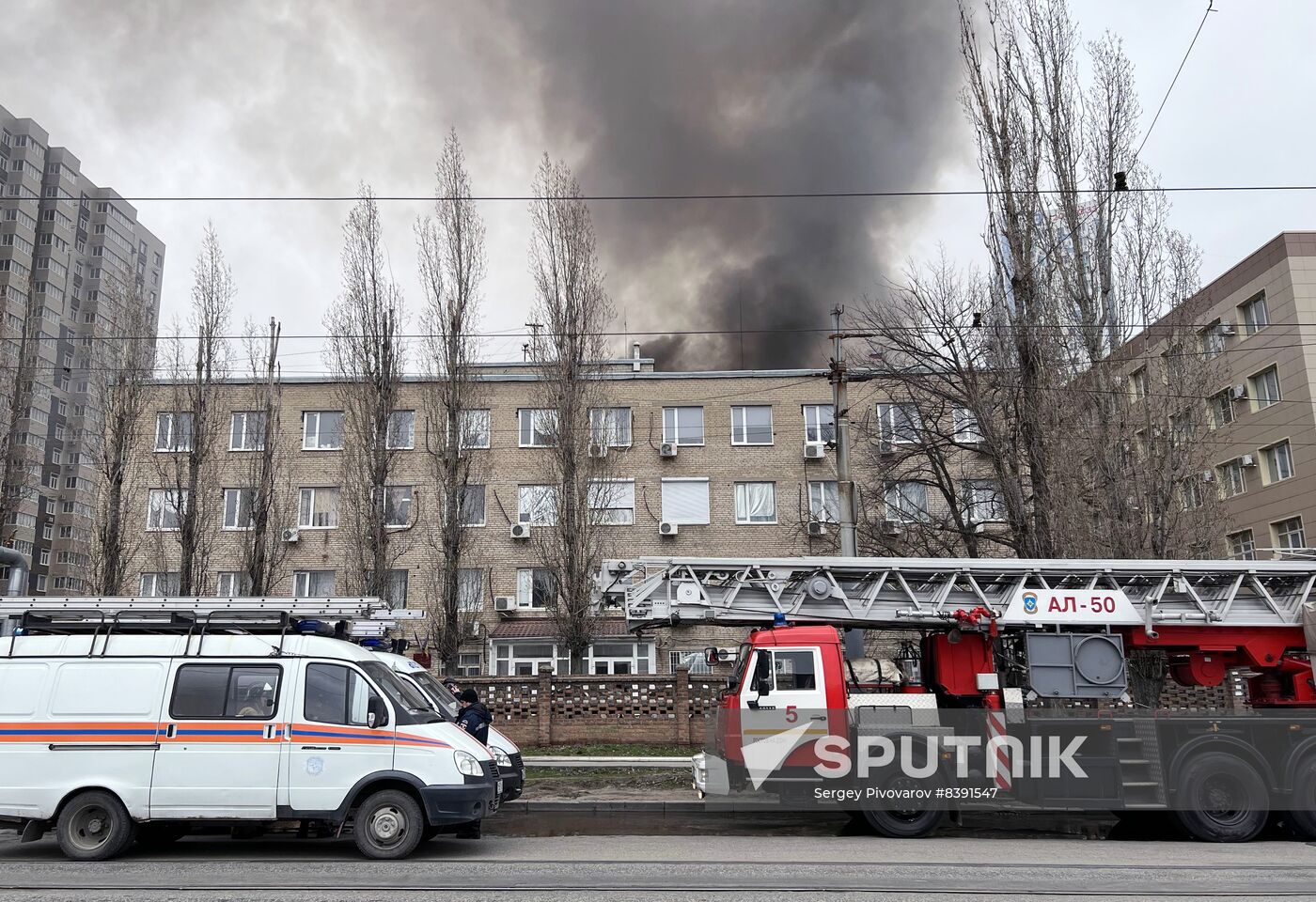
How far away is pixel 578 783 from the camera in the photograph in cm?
1673

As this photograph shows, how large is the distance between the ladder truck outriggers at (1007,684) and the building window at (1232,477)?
89.0ft

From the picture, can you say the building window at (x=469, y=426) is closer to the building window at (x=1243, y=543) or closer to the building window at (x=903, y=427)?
the building window at (x=903, y=427)

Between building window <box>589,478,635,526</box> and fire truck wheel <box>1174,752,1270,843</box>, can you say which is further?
building window <box>589,478,635,526</box>

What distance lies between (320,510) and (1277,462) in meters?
34.1

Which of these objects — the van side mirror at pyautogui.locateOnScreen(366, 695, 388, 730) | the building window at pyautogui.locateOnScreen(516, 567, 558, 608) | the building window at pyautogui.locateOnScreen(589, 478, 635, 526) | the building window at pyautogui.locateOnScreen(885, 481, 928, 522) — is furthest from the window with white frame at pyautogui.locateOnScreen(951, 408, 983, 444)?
the van side mirror at pyautogui.locateOnScreen(366, 695, 388, 730)

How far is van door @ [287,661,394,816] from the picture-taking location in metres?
9.96

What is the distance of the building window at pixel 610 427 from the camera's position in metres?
29.9

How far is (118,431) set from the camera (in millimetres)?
29391

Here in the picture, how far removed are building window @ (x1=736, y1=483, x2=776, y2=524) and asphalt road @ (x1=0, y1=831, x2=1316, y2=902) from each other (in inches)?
877

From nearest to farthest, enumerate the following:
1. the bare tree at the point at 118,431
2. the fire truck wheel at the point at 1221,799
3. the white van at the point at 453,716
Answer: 1. the fire truck wheel at the point at 1221,799
2. the white van at the point at 453,716
3. the bare tree at the point at 118,431

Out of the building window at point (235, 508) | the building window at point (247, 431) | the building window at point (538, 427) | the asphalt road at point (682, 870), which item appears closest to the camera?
the asphalt road at point (682, 870)

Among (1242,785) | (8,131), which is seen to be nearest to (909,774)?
(1242,785)

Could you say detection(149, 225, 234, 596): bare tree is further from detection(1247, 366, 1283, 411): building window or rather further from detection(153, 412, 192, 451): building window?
detection(1247, 366, 1283, 411): building window

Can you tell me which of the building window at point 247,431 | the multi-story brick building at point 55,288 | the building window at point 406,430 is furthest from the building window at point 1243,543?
the multi-story brick building at point 55,288
